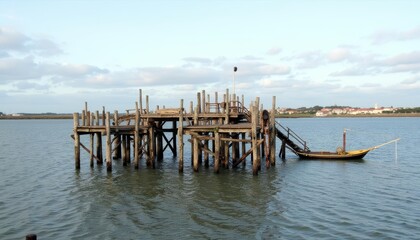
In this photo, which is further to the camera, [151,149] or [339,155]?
[339,155]

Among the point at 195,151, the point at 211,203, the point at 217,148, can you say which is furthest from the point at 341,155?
the point at 211,203

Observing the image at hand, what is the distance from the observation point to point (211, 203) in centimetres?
1811

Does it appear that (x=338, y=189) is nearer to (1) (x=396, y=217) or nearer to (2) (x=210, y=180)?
(1) (x=396, y=217)

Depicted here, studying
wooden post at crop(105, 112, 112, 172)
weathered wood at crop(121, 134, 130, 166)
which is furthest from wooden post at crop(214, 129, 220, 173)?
weathered wood at crop(121, 134, 130, 166)

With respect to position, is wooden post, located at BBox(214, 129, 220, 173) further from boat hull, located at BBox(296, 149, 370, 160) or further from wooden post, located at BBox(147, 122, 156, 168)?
boat hull, located at BBox(296, 149, 370, 160)

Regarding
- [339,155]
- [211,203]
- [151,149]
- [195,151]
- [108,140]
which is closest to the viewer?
[211,203]

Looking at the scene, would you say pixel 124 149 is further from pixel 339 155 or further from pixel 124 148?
pixel 339 155

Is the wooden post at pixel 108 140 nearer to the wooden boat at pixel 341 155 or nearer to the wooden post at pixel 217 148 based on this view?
the wooden post at pixel 217 148

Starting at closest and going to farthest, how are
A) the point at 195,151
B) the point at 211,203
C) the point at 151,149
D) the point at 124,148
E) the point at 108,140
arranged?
the point at 211,203
the point at 195,151
the point at 108,140
the point at 151,149
the point at 124,148

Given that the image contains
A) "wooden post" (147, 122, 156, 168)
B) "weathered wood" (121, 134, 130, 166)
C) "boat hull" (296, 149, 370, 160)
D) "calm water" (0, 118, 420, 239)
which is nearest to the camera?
"calm water" (0, 118, 420, 239)

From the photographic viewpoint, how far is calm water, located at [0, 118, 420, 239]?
14250mm

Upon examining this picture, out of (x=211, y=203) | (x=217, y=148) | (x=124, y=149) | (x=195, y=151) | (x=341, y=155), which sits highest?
(x=217, y=148)

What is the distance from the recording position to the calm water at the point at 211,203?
14.2m

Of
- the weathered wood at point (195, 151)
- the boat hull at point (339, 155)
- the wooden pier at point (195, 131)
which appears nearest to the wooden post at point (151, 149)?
the wooden pier at point (195, 131)
